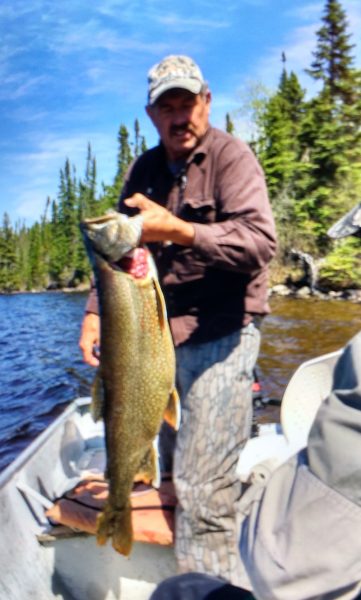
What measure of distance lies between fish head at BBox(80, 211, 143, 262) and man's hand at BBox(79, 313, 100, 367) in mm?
906

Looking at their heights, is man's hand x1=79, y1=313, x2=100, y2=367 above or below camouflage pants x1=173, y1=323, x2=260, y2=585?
above

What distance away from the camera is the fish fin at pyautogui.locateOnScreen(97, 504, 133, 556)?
3004 millimetres

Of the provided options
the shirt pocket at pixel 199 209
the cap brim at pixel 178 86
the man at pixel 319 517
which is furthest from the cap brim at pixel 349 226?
the cap brim at pixel 178 86

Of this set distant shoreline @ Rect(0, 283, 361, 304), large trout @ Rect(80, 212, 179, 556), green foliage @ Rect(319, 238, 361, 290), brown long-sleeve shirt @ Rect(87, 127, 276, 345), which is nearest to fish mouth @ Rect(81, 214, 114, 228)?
large trout @ Rect(80, 212, 179, 556)

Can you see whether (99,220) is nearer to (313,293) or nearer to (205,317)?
(205,317)

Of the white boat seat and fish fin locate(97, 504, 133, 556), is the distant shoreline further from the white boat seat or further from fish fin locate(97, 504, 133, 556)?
fish fin locate(97, 504, 133, 556)

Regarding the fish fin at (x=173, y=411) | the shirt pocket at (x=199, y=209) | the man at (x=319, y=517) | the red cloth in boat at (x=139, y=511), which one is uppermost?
the shirt pocket at (x=199, y=209)

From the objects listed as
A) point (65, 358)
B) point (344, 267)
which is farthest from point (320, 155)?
point (65, 358)

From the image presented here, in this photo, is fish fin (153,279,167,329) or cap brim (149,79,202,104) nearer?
fish fin (153,279,167,329)

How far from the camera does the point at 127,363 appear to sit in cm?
274

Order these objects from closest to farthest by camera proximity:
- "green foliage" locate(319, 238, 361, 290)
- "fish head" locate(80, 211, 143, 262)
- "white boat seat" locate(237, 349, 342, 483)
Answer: "fish head" locate(80, 211, 143, 262)
"white boat seat" locate(237, 349, 342, 483)
"green foliage" locate(319, 238, 361, 290)

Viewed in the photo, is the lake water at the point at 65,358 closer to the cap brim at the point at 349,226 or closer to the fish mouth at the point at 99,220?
the fish mouth at the point at 99,220

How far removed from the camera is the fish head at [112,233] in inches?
95.9

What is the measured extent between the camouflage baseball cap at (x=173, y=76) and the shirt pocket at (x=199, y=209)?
2.03 ft
